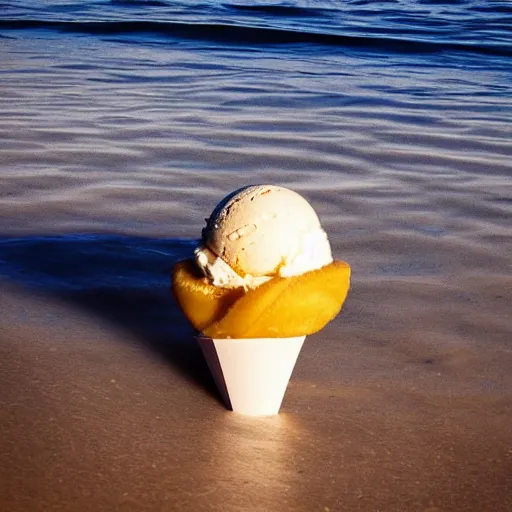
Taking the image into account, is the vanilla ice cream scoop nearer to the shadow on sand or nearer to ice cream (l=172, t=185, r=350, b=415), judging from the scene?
ice cream (l=172, t=185, r=350, b=415)

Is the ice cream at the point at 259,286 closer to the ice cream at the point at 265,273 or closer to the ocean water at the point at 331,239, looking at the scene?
the ice cream at the point at 265,273

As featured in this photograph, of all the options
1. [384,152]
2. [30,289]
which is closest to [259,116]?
[384,152]

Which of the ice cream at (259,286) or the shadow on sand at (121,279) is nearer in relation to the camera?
the ice cream at (259,286)

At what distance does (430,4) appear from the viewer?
15.0 m

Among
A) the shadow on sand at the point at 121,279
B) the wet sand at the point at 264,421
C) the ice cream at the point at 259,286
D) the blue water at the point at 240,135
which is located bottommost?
the blue water at the point at 240,135

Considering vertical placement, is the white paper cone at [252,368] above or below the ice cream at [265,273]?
below

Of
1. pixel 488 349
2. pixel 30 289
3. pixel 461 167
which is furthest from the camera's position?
pixel 461 167

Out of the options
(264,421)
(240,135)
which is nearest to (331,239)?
(264,421)

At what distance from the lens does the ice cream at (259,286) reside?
2105mm

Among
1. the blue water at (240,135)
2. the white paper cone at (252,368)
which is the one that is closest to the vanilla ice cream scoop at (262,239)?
the white paper cone at (252,368)

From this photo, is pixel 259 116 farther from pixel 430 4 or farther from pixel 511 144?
pixel 430 4

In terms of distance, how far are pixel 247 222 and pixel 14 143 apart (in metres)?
3.50

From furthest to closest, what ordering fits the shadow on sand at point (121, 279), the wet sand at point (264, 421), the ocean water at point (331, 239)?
1. the shadow on sand at point (121, 279)
2. the ocean water at point (331, 239)
3. the wet sand at point (264, 421)

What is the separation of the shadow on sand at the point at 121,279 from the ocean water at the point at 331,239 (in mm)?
11
